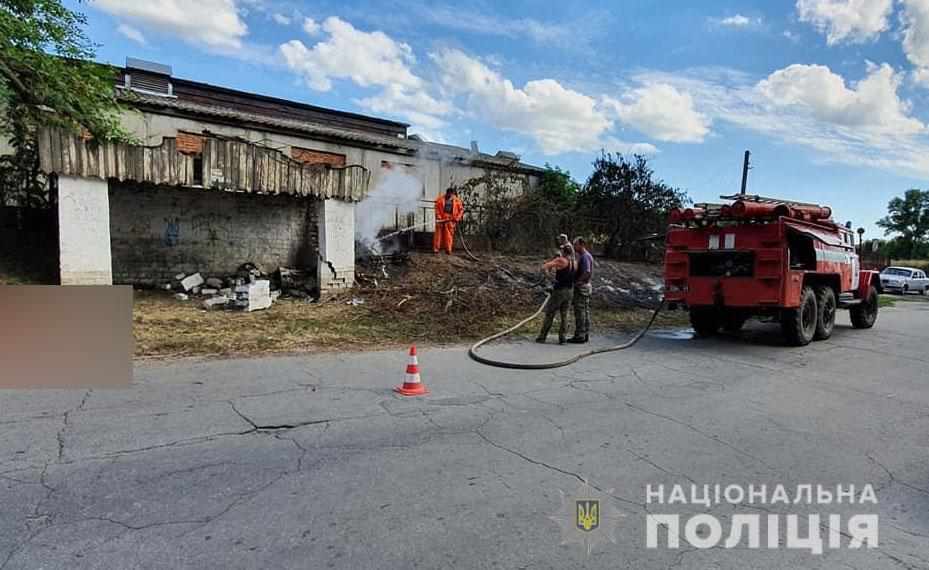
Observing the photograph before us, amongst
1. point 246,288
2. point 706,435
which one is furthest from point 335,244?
point 706,435

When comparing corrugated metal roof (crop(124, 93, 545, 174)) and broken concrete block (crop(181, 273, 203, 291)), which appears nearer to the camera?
broken concrete block (crop(181, 273, 203, 291))

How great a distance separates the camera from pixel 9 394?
5.48 m

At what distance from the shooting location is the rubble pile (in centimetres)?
1152

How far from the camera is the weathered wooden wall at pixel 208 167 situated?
10.3m

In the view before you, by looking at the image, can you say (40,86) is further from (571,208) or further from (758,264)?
(571,208)

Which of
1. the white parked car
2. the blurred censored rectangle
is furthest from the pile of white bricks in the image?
the white parked car

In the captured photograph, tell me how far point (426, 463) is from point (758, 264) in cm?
743

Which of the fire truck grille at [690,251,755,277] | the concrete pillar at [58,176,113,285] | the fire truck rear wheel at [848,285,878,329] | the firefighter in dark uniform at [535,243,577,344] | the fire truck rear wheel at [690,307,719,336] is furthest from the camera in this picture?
the fire truck rear wheel at [848,285,878,329]

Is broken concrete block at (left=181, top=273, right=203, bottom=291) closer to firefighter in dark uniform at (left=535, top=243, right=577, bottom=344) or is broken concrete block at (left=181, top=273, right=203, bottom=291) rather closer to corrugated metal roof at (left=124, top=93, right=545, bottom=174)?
corrugated metal roof at (left=124, top=93, right=545, bottom=174)

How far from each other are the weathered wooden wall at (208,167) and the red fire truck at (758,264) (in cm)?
782

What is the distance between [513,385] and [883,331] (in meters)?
11.1

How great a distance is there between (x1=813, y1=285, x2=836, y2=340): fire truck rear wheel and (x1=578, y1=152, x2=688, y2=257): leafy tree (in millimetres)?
13204

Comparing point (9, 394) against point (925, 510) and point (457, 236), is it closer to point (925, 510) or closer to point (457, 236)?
point (925, 510)

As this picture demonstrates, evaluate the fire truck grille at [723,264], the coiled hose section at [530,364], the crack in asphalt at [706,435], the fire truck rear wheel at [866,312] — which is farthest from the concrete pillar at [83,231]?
the fire truck rear wheel at [866,312]
